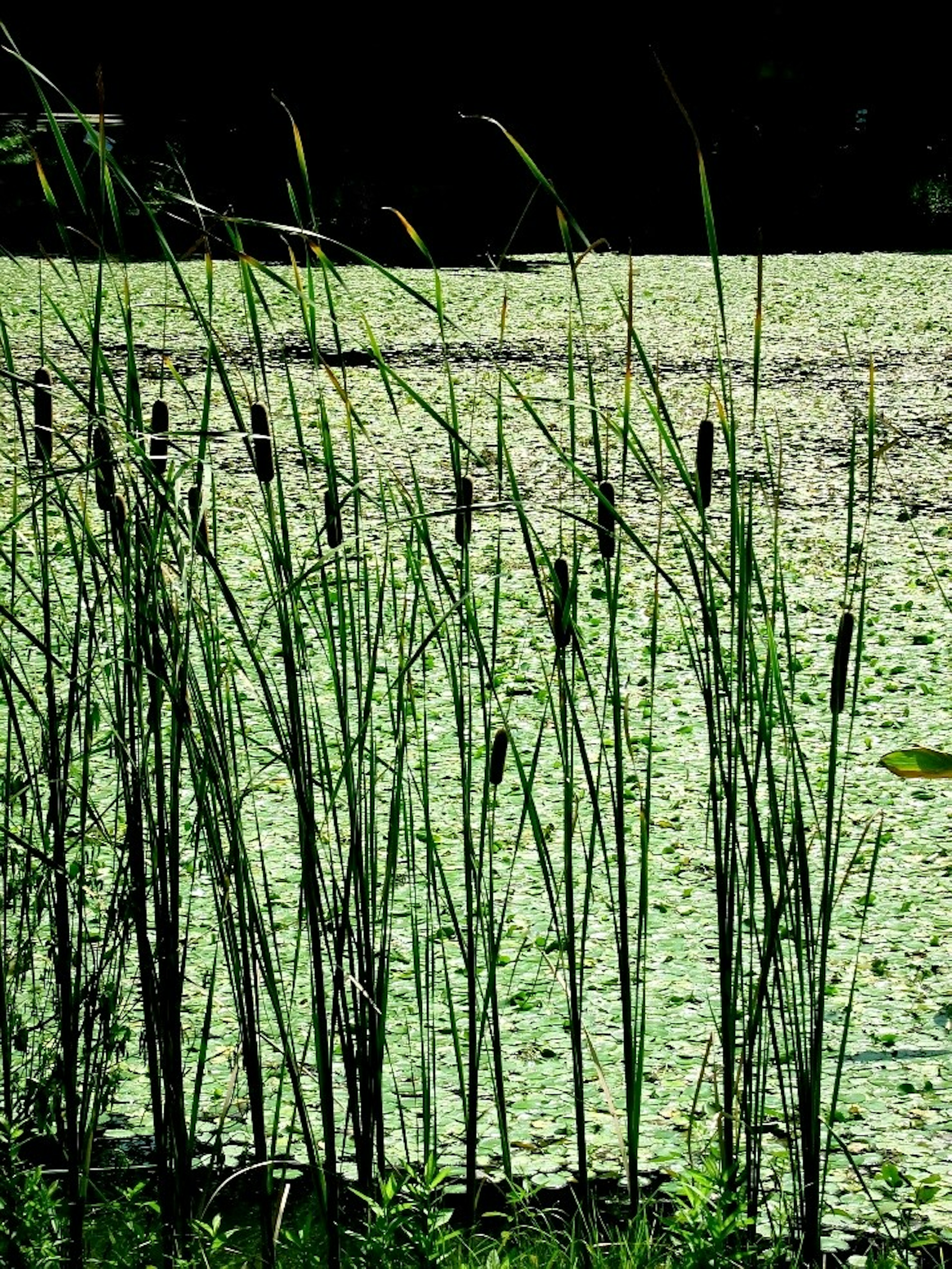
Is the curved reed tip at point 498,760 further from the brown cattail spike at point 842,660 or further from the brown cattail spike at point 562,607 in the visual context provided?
the brown cattail spike at point 842,660

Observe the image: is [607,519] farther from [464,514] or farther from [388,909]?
[388,909]

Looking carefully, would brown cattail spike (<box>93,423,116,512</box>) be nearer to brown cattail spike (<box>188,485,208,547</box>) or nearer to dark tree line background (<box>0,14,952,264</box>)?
brown cattail spike (<box>188,485,208,547</box>)

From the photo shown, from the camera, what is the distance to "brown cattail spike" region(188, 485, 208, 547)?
109 cm

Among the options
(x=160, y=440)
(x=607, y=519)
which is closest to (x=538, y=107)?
(x=607, y=519)

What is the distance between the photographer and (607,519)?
49.1 inches

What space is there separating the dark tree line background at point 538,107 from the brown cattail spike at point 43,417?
967 centimetres

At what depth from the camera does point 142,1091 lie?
1727mm

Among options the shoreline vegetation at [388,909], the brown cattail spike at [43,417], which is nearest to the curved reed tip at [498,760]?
the shoreline vegetation at [388,909]

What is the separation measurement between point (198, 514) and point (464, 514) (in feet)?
0.62

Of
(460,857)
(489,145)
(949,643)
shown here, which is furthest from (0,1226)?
(489,145)

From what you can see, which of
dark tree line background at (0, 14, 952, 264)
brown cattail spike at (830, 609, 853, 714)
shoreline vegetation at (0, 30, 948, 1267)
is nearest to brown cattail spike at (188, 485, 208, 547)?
shoreline vegetation at (0, 30, 948, 1267)

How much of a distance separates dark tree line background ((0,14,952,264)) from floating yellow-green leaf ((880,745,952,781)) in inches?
380

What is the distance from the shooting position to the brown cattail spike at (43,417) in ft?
3.68

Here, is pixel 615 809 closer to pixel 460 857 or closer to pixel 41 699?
pixel 460 857
